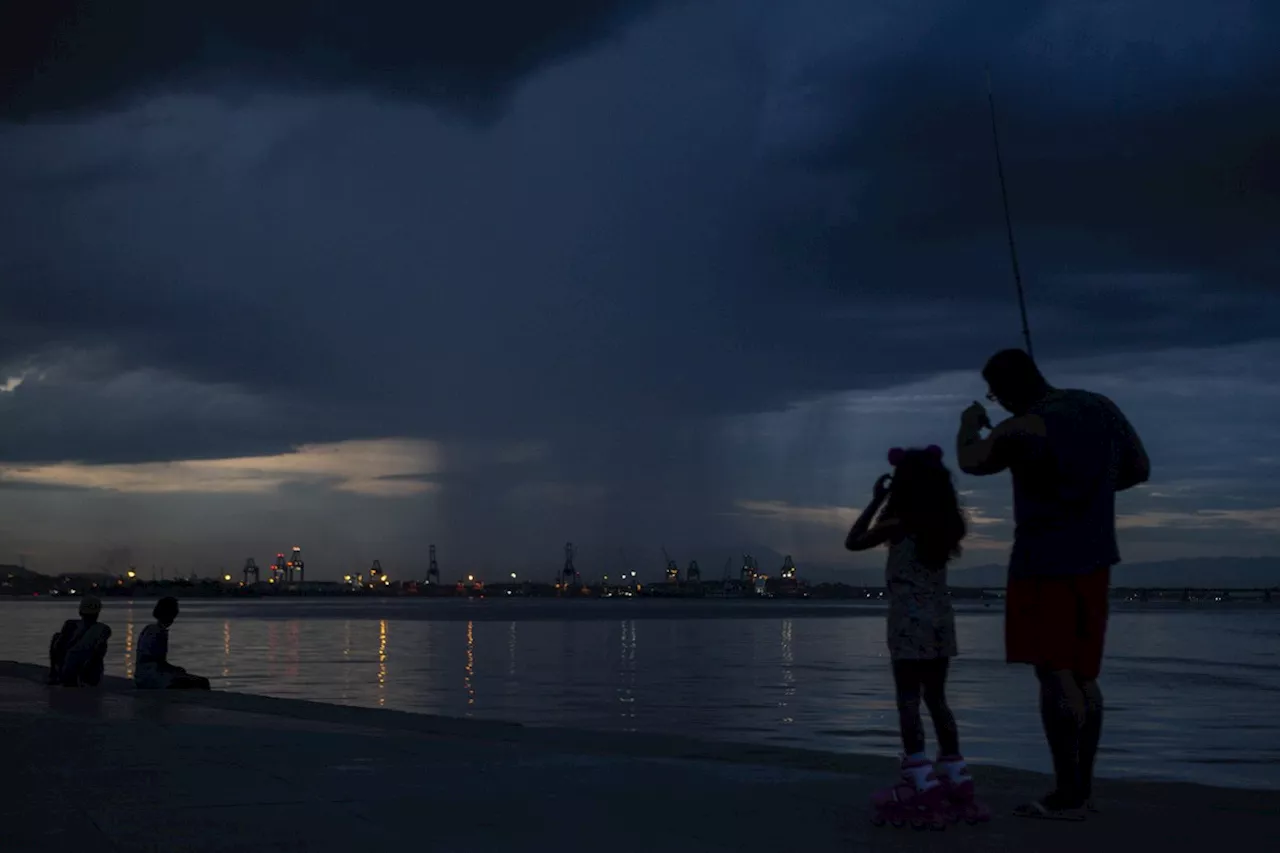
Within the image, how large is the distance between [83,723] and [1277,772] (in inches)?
458

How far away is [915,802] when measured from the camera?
644 cm

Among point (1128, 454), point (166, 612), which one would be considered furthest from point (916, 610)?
point (166, 612)

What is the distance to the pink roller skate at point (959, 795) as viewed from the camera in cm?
655

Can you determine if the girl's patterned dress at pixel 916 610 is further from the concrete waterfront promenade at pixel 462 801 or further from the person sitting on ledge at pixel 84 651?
the person sitting on ledge at pixel 84 651

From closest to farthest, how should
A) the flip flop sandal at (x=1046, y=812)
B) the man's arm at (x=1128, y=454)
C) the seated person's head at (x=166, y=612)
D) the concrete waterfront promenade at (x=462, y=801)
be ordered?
the concrete waterfront promenade at (x=462, y=801) → the flip flop sandal at (x=1046, y=812) → the man's arm at (x=1128, y=454) → the seated person's head at (x=166, y=612)

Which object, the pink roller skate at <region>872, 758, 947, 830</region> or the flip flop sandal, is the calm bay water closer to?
the flip flop sandal

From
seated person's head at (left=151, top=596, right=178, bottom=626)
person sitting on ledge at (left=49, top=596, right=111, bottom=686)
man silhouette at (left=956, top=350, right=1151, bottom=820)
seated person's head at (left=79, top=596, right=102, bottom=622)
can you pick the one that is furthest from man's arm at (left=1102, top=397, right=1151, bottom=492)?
seated person's head at (left=79, top=596, right=102, bottom=622)

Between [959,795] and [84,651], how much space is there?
13492 mm

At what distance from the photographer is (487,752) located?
9.51 meters

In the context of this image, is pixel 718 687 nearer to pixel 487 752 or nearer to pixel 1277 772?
pixel 1277 772

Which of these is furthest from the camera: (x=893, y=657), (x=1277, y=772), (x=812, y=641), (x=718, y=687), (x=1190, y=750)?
(x=812, y=641)

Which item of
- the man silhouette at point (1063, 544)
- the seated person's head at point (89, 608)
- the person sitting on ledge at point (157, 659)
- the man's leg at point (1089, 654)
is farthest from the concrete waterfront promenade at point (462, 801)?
the seated person's head at point (89, 608)

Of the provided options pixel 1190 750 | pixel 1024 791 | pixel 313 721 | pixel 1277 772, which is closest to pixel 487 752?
pixel 1024 791

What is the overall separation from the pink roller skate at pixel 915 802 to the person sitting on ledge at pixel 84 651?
13.0 m
